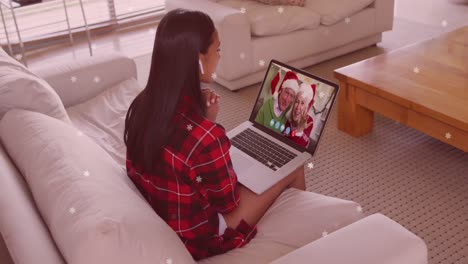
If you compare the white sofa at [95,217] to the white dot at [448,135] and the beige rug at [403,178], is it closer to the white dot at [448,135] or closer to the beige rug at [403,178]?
the beige rug at [403,178]

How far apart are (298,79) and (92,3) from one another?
3354 millimetres

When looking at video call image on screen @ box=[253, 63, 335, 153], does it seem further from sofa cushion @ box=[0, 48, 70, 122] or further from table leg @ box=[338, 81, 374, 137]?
table leg @ box=[338, 81, 374, 137]

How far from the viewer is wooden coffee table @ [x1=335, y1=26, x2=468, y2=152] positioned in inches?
97.4

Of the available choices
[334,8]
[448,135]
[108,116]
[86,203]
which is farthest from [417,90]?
[86,203]

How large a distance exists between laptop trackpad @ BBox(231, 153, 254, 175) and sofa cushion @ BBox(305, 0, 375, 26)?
1.94m

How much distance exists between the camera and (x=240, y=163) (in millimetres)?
1996

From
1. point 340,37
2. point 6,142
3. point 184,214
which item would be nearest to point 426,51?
point 340,37

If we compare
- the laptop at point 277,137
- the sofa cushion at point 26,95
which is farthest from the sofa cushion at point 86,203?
the laptop at point 277,137

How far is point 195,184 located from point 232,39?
1.94 metres

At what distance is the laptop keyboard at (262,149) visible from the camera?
1.99 m

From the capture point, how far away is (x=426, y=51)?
304cm

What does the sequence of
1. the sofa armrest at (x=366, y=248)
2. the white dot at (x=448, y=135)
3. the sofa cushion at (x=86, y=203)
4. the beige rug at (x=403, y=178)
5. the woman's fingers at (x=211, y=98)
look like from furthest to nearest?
the white dot at (x=448, y=135), the beige rug at (x=403, y=178), the woman's fingers at (x=211, y=98), the sofa armrest at (x=366, y=248), the sofa cushion at (x=86, y=203)

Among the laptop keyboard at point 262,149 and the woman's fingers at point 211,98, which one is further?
the laptop keyboard at point 262,149

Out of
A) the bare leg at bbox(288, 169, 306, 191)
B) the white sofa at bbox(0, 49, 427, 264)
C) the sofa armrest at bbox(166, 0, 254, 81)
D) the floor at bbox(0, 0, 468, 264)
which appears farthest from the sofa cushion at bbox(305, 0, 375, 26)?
the white sofa at bbox(0, 49, 427, 264)
